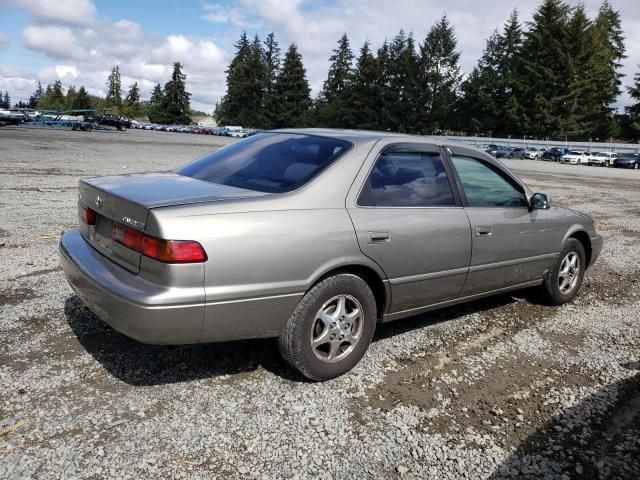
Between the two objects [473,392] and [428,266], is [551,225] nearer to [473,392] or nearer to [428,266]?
[428,266]

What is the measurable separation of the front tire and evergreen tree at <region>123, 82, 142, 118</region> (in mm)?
122525

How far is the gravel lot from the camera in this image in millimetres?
2504

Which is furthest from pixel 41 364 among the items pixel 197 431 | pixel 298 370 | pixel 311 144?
pixel 311 144

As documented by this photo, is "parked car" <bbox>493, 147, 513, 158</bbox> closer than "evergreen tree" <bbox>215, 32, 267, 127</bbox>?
Yes

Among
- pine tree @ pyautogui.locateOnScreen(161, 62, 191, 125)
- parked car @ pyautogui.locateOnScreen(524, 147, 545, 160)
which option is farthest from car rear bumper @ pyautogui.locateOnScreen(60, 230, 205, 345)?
pine tree @ pyautogui.locateOnScreen(161, 62, 191, 125)

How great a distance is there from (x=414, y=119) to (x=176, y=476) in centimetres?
7510

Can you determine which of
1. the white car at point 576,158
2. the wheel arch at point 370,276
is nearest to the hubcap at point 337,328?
the wheel arch at point 370,276

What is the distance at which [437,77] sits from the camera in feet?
243

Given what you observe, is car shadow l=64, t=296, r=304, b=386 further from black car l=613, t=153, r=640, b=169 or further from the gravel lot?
black car l=613, t=153, r=640, b=169

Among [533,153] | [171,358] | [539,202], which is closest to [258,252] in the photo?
[171,358]

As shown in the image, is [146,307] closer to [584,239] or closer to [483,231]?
[483,231]

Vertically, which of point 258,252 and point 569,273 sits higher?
point 258,252

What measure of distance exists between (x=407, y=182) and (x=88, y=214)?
2.18 m

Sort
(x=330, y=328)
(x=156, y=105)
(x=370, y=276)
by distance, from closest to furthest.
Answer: (x=330, y=328) < (x=370, y=276) < (x=156, y=105)
